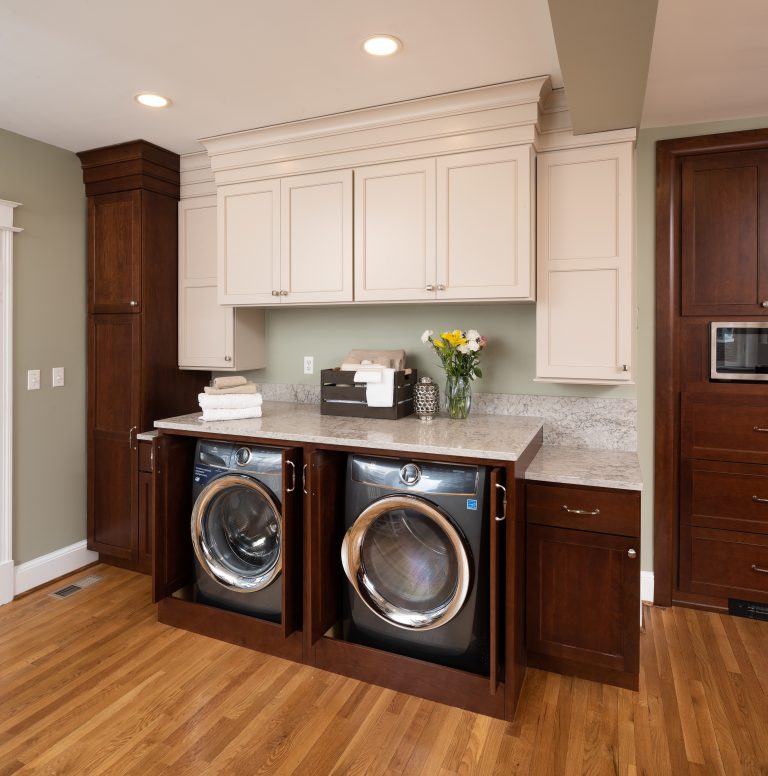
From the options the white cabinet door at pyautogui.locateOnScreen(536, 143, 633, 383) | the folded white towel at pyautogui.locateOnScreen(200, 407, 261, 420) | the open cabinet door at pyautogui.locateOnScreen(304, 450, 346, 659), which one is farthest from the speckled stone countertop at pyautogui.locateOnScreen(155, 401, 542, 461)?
the white cabinet door at pyautogui.locateOnScreen(536, 143, 633, 383)

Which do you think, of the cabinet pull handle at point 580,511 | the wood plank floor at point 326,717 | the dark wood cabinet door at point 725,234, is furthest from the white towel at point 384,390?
the dark wood cabinet door at point 725,234

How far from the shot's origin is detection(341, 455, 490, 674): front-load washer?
6.91 feet

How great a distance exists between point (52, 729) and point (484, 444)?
188 centimetres

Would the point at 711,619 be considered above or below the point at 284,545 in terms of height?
below

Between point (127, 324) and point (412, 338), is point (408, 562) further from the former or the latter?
point (127, 324)

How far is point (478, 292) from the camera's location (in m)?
2.57

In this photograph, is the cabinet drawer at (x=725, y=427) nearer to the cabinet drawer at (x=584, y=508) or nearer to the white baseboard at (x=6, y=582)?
the cabinet drawer at (x=584, y=508)

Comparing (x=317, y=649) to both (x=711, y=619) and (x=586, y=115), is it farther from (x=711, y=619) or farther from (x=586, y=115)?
(x=586, y=115)

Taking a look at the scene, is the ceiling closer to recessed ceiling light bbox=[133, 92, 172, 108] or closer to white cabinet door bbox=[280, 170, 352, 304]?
recessed ceiling light bbox=[133, 92, 172, 108]

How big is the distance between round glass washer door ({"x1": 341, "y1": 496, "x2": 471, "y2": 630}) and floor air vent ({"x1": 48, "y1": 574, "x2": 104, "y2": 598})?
1777mm

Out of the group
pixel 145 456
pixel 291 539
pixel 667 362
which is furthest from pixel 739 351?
pixel 145 456

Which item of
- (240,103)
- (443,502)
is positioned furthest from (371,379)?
(240,103)

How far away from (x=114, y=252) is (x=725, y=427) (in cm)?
350

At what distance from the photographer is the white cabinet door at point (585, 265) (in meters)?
2.46
